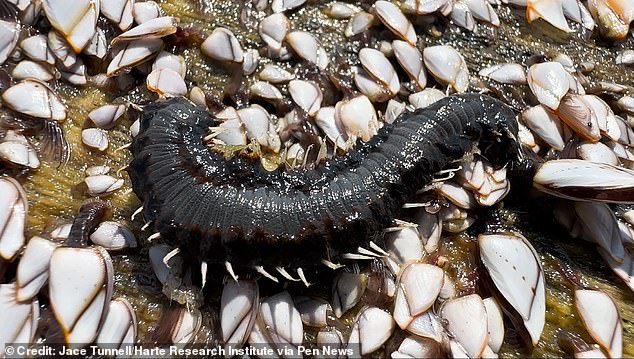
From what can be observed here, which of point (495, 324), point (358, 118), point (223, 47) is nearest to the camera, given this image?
point (495, 324)

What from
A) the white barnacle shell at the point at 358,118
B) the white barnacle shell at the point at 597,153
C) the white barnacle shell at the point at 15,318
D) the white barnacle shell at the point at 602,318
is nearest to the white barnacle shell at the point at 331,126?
the white barnacle shell at the point at 358,118

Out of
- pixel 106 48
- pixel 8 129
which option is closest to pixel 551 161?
pixel 106 48

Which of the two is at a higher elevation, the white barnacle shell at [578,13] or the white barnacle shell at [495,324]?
the white barnacle shell at [578,13]

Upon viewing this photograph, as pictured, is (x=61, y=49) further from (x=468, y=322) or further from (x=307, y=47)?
(x=468, y=322)

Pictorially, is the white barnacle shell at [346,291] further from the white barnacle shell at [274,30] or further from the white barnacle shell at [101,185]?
the white barnacle shell at [274,30]

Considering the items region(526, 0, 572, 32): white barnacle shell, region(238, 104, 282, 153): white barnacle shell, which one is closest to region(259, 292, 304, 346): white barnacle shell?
region(238, 104, 282, 153): white barnacle shell

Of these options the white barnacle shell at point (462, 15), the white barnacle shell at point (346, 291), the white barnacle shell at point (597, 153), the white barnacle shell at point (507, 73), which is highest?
the white barnacle shell at point (462, 15)

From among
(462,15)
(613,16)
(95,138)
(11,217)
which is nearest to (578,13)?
(613,16)
